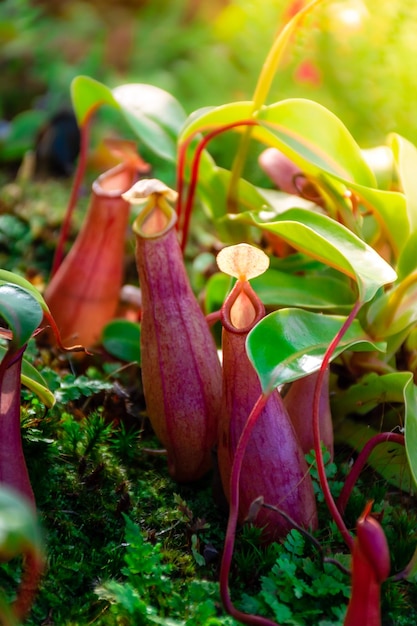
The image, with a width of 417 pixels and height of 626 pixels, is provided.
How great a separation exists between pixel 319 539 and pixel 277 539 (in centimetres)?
6

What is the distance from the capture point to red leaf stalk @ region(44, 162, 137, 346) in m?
1.44

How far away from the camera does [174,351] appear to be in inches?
42.3

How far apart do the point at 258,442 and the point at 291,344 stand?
145 millimetres

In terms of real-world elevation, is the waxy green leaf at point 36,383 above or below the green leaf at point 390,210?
below

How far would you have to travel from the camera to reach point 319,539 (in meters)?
1.02

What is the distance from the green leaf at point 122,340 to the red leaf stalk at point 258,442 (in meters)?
0.38

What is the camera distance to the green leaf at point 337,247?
3.16 ft

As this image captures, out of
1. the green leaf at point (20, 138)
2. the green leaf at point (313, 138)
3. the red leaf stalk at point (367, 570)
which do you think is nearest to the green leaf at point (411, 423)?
the red leaf stalk at point (367, 570)

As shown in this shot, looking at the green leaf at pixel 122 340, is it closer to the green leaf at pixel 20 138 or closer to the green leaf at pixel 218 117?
the green leaf at pixel 218 117

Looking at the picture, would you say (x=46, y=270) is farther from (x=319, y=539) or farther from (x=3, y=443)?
(x=319, y=539)

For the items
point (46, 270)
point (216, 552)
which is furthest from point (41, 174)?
point (216, 552)

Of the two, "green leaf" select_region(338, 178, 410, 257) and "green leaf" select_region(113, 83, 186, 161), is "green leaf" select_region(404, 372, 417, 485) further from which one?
"green leaf" select_region(113, 83, 186, 161)

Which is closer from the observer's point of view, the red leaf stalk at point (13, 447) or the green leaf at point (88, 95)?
the red leaf stalk at point (13, 447)

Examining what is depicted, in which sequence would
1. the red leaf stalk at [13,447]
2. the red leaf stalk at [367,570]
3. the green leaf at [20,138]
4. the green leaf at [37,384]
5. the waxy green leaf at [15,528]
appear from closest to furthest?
the waxy green leaf at [15,528] → the red leaf stalk at [367,570] → the red leaf stalk at [13,447] → the green leaf at [37,384] → the green leaf at [20,138]
